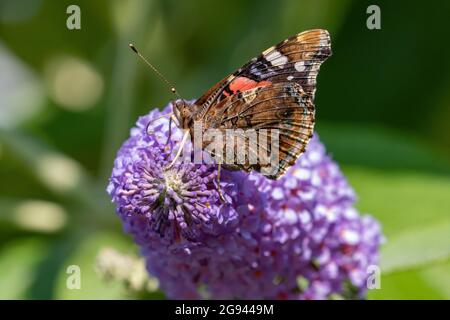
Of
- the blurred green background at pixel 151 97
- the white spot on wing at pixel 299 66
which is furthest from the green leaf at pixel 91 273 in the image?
the white spot on wing at pixel 299 66

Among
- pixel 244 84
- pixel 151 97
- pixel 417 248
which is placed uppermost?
pixel 151 97

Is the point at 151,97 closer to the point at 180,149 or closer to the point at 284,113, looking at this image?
the point at 284,113

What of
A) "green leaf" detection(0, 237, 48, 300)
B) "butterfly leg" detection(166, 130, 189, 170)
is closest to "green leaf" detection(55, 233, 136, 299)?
"green leaf" detection(0, 237, 48, 300)

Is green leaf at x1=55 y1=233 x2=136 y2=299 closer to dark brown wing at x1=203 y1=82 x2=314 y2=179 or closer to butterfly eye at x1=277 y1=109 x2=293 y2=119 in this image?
dark brown wing at x1=203 y1=82 x2=314 y2=179

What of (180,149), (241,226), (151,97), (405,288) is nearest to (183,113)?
(180,149)

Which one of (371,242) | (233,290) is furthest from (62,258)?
(371,242)

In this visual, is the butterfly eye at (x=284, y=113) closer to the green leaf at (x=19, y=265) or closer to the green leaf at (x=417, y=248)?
the green leaf at (x=417, y=248)

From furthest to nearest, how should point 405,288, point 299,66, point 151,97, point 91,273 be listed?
point 151,97, point 91,273, point 405,288, point 299,66
